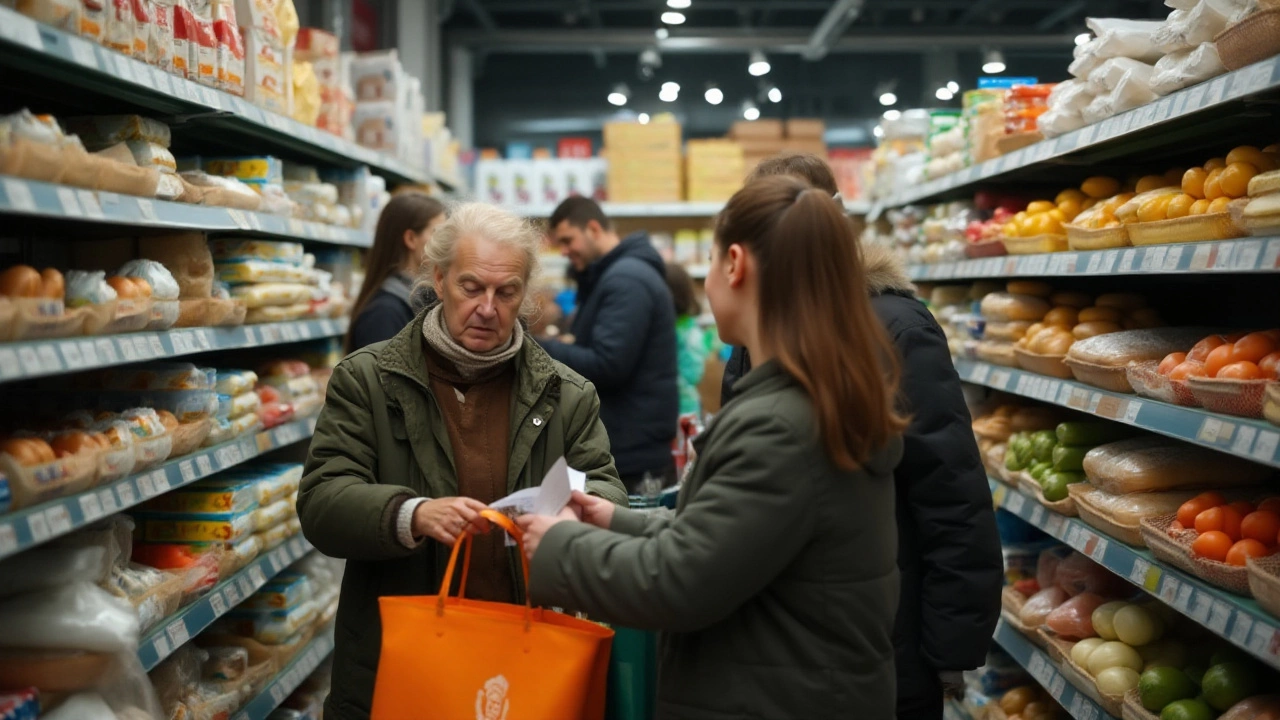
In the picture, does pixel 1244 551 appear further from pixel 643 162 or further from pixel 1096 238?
pixel 643 162

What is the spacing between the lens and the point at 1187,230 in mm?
2807

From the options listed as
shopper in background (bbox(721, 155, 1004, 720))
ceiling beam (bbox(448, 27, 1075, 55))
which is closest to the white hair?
shopper in background (bbox(721, 155, 1004, 720))

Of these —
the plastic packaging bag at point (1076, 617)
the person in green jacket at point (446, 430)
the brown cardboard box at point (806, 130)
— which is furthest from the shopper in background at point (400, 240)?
the brown cardboard box at point (806, 130)

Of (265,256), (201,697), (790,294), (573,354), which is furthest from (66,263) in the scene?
(790,294)

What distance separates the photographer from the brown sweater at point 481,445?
2.38 m

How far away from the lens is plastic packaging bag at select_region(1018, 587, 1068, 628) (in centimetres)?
371

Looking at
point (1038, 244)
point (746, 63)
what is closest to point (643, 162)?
point (1038, 244)

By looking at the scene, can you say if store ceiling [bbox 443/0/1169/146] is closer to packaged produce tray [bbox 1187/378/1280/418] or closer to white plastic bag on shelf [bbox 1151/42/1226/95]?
white plastic bag on shelf [bbox 1151/42/1226/95]

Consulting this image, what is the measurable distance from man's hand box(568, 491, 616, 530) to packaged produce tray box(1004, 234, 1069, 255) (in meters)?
2.23

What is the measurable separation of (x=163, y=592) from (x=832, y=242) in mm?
1901

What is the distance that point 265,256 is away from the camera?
3766mm

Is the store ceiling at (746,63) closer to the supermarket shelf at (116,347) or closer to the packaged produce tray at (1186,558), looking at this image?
the supermarket shelf at (116,347)

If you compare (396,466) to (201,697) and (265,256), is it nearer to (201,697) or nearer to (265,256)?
(201,697)

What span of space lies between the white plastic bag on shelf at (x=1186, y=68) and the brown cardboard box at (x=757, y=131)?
6.09m
